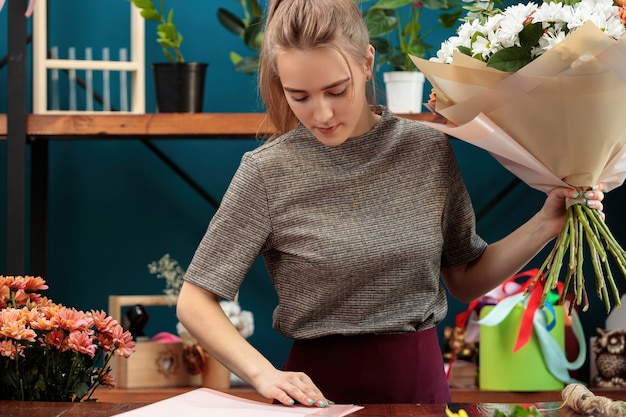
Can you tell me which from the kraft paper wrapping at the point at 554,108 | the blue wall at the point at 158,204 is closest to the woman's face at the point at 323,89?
the kraft paper wrapping at the point at 554,108

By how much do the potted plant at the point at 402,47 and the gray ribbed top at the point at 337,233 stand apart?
46.9 inches

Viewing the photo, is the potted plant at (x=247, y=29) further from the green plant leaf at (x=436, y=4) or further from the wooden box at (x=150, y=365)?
the wooden box at (x=150, y=365)

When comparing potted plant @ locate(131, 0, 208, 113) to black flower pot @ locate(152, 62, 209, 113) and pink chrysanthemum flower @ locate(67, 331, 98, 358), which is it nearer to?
black flower pot @ locate(152, 62, 209, 113)

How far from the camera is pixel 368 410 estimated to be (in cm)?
131

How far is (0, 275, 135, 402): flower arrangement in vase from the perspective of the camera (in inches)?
56.1

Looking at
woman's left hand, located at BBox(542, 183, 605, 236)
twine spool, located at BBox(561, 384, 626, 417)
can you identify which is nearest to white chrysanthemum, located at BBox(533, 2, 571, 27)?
woman's left hand, located at BBox(542, 183, 605, 236)

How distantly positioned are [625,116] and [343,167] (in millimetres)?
450

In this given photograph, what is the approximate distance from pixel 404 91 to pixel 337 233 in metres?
1.39

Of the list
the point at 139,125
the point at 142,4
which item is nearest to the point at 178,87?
the point at 139,125

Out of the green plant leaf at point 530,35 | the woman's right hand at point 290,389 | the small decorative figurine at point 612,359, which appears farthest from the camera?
the small decorative figurine at point 612,359

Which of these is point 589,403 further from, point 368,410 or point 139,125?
point 139,125

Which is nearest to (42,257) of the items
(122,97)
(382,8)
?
(122,97)

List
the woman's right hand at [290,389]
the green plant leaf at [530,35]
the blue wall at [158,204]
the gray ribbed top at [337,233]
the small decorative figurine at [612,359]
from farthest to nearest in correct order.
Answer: the blue wall at [158,204] → the small decorative figurine at [612,359] → the gray ribbed top at [337,233] → the green plant leaf at [530,35] → the woman's right hand at [290,389]

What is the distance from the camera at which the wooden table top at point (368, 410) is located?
128cm
